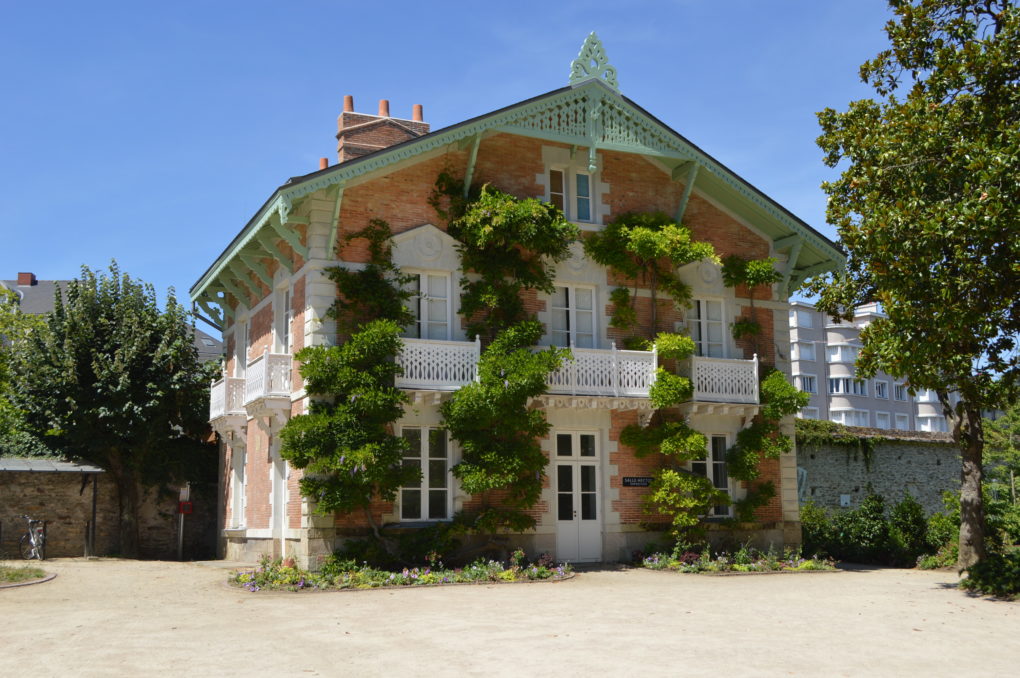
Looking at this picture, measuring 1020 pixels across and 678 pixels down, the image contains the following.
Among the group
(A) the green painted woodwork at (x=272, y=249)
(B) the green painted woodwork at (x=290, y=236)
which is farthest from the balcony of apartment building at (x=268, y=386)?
(B) the green painted woodwork at (x=290, y=236)

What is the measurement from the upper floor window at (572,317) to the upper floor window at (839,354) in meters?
57.8

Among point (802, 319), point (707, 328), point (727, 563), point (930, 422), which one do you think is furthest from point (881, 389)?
point (727, 563)

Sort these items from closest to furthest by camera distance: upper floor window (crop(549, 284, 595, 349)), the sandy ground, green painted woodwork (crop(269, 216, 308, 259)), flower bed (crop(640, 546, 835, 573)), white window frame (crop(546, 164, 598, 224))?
1. the sandy ground
2. green painted woodwork (crop(269, 216, 308, 259))
3. flower bed (crop(640, 546, 835, 573))
4. upper floor window (crop(549, 284, 595, 349))
5. white window frame (crop(546, 164, 598, 224))

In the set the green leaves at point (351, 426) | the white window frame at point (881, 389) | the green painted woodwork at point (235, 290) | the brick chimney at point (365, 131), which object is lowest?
the green leaves at point (351, 426)

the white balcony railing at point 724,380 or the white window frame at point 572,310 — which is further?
the white balcony railing at point 724,380

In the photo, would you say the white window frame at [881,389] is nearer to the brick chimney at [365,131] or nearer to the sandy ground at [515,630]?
the brick chimney at [365,131]

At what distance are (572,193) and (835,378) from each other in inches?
2270

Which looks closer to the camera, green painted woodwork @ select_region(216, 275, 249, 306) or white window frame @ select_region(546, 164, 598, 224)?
white window frame @ select_region(546, 164, 598, 224)

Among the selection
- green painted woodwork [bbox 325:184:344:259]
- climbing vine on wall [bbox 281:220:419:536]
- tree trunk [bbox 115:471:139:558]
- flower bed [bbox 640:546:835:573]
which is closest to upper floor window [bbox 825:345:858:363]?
flower bed [bbox 640:546:835:573]

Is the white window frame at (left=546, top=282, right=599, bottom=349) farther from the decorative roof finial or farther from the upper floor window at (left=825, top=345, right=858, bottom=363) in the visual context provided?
the upper floor window at (left=825, top=345, right=858, bottom=363)

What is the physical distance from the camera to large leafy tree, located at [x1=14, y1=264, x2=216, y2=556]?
2212cm

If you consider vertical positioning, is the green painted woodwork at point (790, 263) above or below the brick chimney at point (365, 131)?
below

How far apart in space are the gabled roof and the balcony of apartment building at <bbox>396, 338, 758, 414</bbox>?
320 centimetres

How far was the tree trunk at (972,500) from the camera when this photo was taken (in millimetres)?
17172
